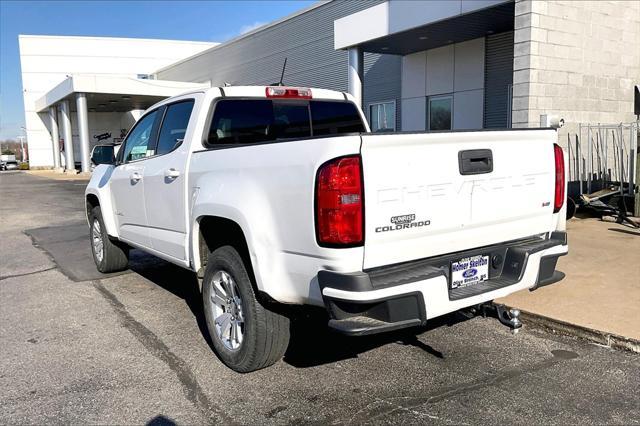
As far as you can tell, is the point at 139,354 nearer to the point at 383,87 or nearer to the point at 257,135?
the point at 257,135

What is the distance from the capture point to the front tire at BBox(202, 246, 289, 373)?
3.60 m

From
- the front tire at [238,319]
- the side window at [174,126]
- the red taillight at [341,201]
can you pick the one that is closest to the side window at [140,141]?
the side window at [174,126]

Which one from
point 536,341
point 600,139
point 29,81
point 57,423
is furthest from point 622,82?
point 29,81

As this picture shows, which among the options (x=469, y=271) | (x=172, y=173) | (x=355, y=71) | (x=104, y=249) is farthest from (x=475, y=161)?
(x=355, y=71)

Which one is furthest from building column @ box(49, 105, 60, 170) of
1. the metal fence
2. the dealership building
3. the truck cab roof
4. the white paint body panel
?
the white paint body panel

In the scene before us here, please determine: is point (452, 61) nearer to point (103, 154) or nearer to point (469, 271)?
point (103, 154)

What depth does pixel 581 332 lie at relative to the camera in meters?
4.43

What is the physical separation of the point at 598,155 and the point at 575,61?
193 cm

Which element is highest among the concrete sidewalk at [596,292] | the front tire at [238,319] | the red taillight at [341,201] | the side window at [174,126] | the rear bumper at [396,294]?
the side window at [174,126]

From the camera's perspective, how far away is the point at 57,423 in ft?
10.6

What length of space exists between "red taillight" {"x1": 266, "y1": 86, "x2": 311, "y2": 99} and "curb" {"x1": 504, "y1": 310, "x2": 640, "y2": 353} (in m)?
2.84

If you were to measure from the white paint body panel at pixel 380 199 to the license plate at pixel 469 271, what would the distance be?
0.10 metres

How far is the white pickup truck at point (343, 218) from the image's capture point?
2.97 metres

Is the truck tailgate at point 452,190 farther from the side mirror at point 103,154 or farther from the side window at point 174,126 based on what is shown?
the side mirror at point 103,154
